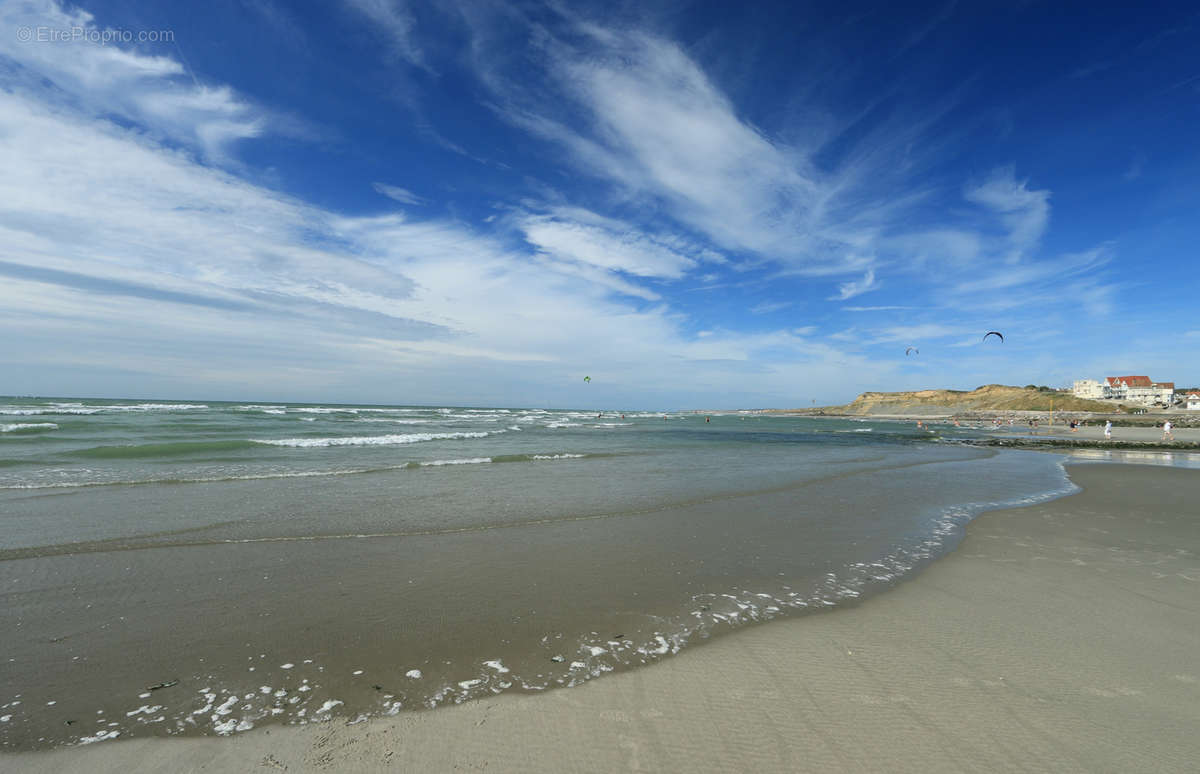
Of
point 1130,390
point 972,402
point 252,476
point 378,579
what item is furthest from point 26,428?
point 1130,390

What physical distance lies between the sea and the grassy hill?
104 meters

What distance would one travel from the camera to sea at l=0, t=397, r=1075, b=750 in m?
3.44

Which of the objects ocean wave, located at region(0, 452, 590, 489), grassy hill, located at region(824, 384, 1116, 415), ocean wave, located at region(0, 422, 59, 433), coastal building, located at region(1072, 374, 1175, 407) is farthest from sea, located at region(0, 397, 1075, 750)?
coastal building, located at region(1072, 374, 1175, 407)

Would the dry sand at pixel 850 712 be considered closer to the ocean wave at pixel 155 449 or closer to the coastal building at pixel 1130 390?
the ocean wave at pixel 155 449

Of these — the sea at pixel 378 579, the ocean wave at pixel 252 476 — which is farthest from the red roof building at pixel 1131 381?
the ocean wave at pixel 252 476


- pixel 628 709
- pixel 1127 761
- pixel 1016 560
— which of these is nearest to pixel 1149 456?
pixel 1016 560

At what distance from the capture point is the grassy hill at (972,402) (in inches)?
3484

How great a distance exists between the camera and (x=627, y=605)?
4961mm

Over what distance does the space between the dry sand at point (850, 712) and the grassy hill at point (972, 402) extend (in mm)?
105725

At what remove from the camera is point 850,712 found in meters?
3.19

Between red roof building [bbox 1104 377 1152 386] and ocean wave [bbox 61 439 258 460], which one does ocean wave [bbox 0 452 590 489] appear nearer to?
ocean wave [bbox 61 439 258 460]

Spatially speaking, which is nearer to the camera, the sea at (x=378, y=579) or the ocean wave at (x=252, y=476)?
the sea at (x=378, y=579)

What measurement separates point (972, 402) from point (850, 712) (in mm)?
138071

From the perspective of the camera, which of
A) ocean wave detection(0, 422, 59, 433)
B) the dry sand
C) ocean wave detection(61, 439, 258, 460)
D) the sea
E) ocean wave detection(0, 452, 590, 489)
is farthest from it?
ocean wave detection(0, 422, 59, 433)
